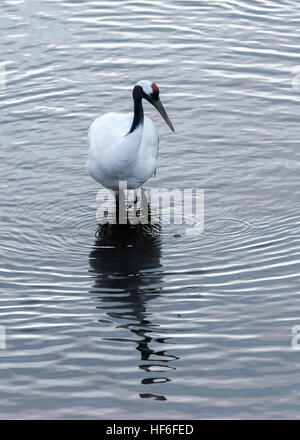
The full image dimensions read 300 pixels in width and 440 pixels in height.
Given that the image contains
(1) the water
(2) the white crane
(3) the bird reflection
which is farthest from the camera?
(2) the white crane

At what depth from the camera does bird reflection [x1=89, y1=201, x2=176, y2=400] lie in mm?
10836

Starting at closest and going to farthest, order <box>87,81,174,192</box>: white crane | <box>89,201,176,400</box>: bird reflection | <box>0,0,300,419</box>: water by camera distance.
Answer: <box>0,0,300,419</box>: water < <box>89,201,176,400</box>: bird reflection < <box>87,81,174,192</box>: white crane

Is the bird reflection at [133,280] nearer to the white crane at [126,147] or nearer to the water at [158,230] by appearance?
the water at [158,230]

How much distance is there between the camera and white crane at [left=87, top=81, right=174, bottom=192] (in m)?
13.3

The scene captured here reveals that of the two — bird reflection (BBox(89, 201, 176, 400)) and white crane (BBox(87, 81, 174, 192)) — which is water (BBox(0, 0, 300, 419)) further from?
white crane (BBox(87, 81, 174, 192))

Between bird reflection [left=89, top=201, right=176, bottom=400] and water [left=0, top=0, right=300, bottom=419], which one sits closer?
water [left=0, top=0, right=300, bottom=419]

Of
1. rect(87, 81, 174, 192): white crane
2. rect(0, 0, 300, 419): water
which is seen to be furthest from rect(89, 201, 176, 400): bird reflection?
rect(87, 81, 174, 192): white crane

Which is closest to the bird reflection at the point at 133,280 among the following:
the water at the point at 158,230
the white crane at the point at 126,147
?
the water at the point at 158,230

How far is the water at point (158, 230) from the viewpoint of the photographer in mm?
10234

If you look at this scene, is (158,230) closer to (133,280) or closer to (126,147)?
(126,147)

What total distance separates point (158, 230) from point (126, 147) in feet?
4.35

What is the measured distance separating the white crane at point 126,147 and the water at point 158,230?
85 cm

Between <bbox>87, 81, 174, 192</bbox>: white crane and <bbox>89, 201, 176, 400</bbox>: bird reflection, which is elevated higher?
<bbox>87, 81, 174, 192</bbox>: white crane

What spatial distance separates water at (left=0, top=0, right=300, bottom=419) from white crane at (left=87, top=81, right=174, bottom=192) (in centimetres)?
85
